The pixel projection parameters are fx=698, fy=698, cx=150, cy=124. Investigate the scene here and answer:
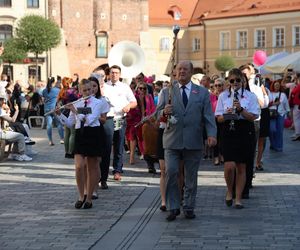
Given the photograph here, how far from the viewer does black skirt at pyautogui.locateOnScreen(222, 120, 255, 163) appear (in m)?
9.32

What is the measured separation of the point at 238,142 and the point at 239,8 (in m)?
60.8

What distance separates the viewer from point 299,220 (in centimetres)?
834

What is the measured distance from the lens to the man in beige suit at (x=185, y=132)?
8.44 m

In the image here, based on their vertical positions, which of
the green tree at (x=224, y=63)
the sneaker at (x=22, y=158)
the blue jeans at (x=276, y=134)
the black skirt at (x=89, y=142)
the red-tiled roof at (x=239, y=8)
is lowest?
the sneaker at (x=22, y=158)

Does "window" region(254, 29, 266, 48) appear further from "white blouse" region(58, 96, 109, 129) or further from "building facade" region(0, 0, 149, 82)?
"white blouse" region(58, 96, 109, 129)

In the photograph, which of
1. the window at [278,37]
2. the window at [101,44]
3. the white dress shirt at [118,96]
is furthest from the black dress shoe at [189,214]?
the window at [278,37]

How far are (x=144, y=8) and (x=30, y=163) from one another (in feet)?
176

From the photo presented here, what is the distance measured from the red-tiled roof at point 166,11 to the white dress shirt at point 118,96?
6622 cm

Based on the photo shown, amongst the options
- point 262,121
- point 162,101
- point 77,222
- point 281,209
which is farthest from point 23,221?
point 262,121

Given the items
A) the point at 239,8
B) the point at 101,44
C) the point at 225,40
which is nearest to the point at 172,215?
the point at 101,44

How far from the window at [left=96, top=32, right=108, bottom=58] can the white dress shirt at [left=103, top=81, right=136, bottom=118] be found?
180 ft

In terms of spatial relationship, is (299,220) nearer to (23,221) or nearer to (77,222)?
(77,222)

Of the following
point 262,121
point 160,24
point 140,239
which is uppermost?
point 160,24

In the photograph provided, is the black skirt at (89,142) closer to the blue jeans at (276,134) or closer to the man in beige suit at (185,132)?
the man in beige suit at (185,132)
